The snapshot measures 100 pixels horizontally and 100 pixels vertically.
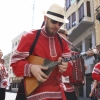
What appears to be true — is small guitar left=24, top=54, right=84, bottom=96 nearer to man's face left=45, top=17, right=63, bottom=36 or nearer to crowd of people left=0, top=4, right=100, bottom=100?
crowd of people left=0, top=4, right=100, bottom=100

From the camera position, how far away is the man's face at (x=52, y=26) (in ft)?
7.50

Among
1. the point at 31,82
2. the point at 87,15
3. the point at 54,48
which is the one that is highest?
the point at 87,15

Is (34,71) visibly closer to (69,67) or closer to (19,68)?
A: (19,68)

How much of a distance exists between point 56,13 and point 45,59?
57cm

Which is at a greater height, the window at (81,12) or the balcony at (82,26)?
the window at (81,12)

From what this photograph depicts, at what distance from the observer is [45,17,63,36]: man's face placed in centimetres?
229

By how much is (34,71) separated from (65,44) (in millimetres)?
655

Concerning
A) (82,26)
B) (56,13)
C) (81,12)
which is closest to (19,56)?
(56,13)

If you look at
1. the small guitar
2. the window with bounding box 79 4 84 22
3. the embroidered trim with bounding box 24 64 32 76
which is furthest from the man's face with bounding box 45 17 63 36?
the window with bounding box 79 4 84 22

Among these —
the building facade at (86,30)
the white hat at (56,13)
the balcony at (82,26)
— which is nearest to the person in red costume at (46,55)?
the white hat at (56,13)

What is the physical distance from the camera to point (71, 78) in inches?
115

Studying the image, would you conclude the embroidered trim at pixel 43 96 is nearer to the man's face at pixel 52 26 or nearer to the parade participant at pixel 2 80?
the man's face at pixel 52 26

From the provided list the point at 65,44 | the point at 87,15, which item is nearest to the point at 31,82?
the point at 65,44

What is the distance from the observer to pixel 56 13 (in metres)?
2.31
